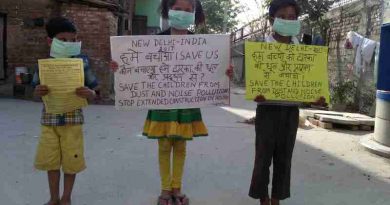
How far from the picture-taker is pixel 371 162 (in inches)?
229

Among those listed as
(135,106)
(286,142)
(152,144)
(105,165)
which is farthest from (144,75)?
(152,144)

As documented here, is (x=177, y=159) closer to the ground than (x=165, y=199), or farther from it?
farther from it

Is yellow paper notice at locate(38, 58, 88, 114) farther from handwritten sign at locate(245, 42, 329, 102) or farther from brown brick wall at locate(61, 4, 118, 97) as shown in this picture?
brown brick wall at locate(61, 4, 118, 97)

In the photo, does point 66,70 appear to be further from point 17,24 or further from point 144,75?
point 17,24

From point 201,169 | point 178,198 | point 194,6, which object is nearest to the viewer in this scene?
point 194,6

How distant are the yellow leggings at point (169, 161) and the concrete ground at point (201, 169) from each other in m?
0.30

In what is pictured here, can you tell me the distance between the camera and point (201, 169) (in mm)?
5223

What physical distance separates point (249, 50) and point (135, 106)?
102 cm

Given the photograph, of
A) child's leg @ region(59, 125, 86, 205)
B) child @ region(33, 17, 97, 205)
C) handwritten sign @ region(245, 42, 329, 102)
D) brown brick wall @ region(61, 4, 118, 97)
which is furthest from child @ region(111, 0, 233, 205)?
brown brick wall @ region(61, 4, 118, 97)

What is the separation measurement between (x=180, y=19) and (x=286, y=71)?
923 mm

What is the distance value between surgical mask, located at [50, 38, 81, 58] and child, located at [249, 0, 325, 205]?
Answer: 1.41 metres

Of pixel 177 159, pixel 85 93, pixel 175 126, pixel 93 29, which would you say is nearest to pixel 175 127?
pixel 175 126

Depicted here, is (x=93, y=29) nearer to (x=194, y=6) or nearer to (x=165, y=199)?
(x=194, y=6)

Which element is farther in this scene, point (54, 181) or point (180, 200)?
point (180, 200)
